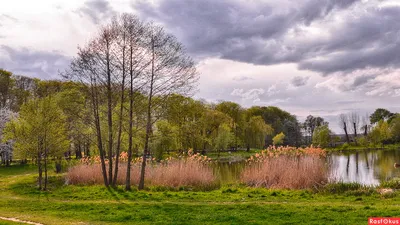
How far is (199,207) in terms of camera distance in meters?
11.0

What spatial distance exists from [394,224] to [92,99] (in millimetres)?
14425

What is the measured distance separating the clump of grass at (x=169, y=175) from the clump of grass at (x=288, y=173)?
2.09 metres

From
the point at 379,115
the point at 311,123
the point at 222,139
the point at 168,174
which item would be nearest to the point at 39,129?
the point at 168,174

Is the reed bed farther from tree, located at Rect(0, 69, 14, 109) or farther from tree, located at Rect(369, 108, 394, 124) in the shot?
tree, located at Rect(369, 108, 394, 124)

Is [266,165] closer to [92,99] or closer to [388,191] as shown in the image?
[388,191]

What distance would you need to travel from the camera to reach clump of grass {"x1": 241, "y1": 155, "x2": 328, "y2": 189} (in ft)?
51.0

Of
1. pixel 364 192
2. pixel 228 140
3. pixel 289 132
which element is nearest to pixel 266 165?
pixel 364 192

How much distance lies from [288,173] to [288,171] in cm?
9

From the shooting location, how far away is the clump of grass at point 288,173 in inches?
612

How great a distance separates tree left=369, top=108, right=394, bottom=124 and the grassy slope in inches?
3667

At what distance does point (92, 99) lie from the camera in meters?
18.2

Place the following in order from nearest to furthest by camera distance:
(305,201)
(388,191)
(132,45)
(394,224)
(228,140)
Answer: (394,224) → (305,201) → (388,191) → (132,45) → (228,140)

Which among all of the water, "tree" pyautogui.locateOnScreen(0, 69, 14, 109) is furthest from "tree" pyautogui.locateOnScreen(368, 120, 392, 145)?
"tree" pyautogui.locateOnScreen(0, 69, 14, 109)

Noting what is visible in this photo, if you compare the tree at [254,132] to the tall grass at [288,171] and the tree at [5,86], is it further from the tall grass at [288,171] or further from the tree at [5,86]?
the tall grass at [288,171]
